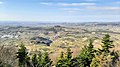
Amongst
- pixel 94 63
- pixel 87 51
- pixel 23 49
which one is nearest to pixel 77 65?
pixel 87 51

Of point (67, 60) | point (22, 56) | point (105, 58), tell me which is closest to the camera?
point (105, 58)

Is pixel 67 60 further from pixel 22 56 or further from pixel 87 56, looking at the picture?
pixel 22 56

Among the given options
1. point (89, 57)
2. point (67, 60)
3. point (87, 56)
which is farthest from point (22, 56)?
point (89, 57)

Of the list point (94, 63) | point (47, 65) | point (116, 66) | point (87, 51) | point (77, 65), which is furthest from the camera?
point (47, 65)

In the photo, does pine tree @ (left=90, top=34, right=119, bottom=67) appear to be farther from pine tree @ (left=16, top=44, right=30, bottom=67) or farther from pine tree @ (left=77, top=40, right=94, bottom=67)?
pine tree @ (left=16, top=44, right=30, bottom=67)

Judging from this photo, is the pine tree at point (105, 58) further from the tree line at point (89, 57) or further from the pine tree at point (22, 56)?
the pine tree at point (22, 56)

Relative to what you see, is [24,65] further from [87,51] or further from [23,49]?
[87,51]

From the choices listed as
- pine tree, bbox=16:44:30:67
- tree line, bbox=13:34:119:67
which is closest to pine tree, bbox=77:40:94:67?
tree line, bbox=13:34:119:67

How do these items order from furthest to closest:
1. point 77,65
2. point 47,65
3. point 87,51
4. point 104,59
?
point 47,65
point 77,65
point 87,51
point 104,59

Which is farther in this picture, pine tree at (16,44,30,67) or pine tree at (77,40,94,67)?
pine tree at (16,44,30,67)

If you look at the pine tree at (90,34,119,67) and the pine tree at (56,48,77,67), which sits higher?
the pine tree at (90,34,119,67)

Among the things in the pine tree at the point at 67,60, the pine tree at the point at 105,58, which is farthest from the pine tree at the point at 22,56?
the pine tree at the point at 105,58
